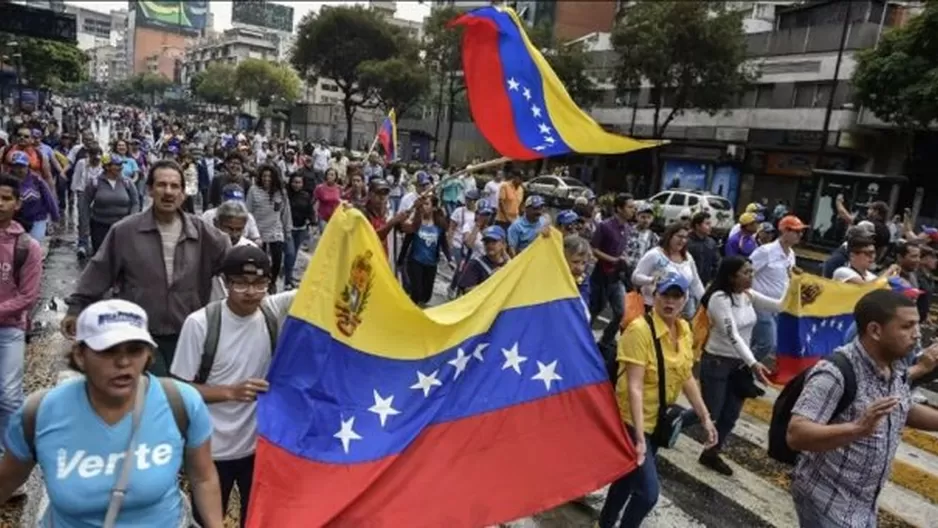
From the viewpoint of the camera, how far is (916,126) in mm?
25234

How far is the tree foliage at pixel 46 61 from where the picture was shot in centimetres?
4959

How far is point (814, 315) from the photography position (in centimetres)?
617

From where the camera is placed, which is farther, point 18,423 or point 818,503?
point 818,503

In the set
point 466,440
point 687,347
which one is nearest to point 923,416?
point 687,347

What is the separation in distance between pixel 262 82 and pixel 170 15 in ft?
336

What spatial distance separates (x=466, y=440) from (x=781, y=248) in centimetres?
454

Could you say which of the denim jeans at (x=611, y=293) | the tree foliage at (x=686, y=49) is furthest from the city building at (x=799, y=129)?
the denim jeans at (x=611, y=293)

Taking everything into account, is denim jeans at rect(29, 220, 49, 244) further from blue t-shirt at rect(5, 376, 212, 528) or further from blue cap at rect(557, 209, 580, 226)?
blue t-shirt at rect(5, 376, 212, 528)

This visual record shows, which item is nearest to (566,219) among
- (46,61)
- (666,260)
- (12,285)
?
(666,260)

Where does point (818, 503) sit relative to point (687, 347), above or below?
below

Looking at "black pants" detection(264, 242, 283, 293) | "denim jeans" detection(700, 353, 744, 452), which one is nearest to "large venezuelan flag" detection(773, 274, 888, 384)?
"denim jeans" detection(700, 353, 744, 452)

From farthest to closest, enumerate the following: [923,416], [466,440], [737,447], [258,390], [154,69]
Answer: [154,69], [737,447], [466,440], [923,416], [258,390]

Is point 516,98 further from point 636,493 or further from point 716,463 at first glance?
point 716,463

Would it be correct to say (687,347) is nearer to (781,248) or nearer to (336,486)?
(336,486)
